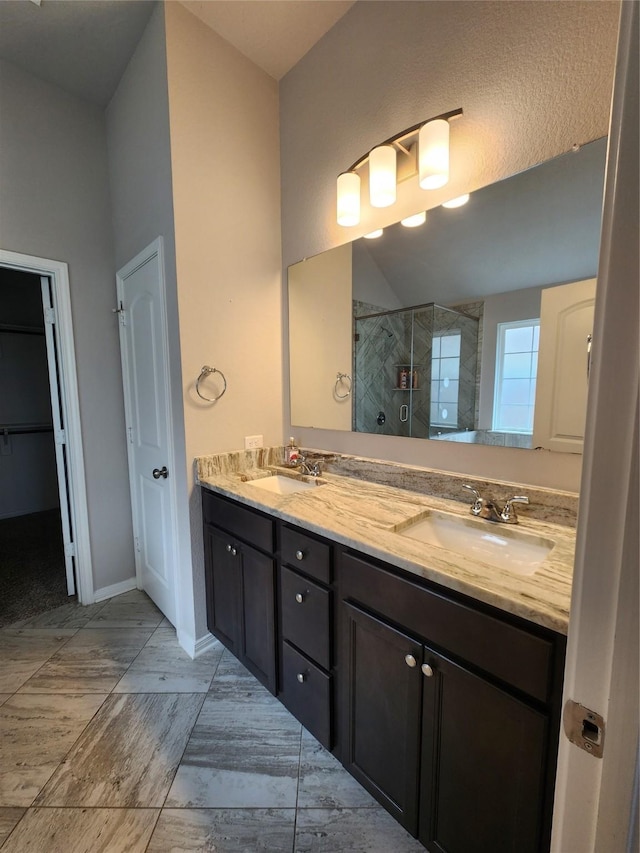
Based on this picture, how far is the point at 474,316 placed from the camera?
1.40 m

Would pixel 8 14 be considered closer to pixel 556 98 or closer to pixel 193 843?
pixel 556 98

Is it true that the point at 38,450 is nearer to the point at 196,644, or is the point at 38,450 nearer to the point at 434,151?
the point at 196,644

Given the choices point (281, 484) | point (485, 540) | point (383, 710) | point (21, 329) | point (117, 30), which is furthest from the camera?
point (21, 329)

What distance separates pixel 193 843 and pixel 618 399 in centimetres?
165

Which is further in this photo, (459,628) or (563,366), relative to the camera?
(563,366)

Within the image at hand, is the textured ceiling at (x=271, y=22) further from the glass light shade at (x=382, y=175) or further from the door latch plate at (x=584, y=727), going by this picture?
the door latch plate at (x=584, y=727)

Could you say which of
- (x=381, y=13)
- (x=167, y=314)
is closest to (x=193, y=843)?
(x=167, y=314)

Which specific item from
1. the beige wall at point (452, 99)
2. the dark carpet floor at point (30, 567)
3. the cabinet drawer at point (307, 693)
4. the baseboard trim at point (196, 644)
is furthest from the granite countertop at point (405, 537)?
the dark carpet floor at point (30, 567)

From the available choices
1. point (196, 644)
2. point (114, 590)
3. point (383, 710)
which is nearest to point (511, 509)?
point (383, 710)

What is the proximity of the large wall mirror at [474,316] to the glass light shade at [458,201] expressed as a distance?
0.02 meters

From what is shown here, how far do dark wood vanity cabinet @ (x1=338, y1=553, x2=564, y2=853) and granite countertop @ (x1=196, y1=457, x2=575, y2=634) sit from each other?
0.20 feet

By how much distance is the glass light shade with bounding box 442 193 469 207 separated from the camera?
1.36 m

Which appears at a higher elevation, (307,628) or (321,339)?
(321,339)

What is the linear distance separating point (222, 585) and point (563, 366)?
1690 millimetres
